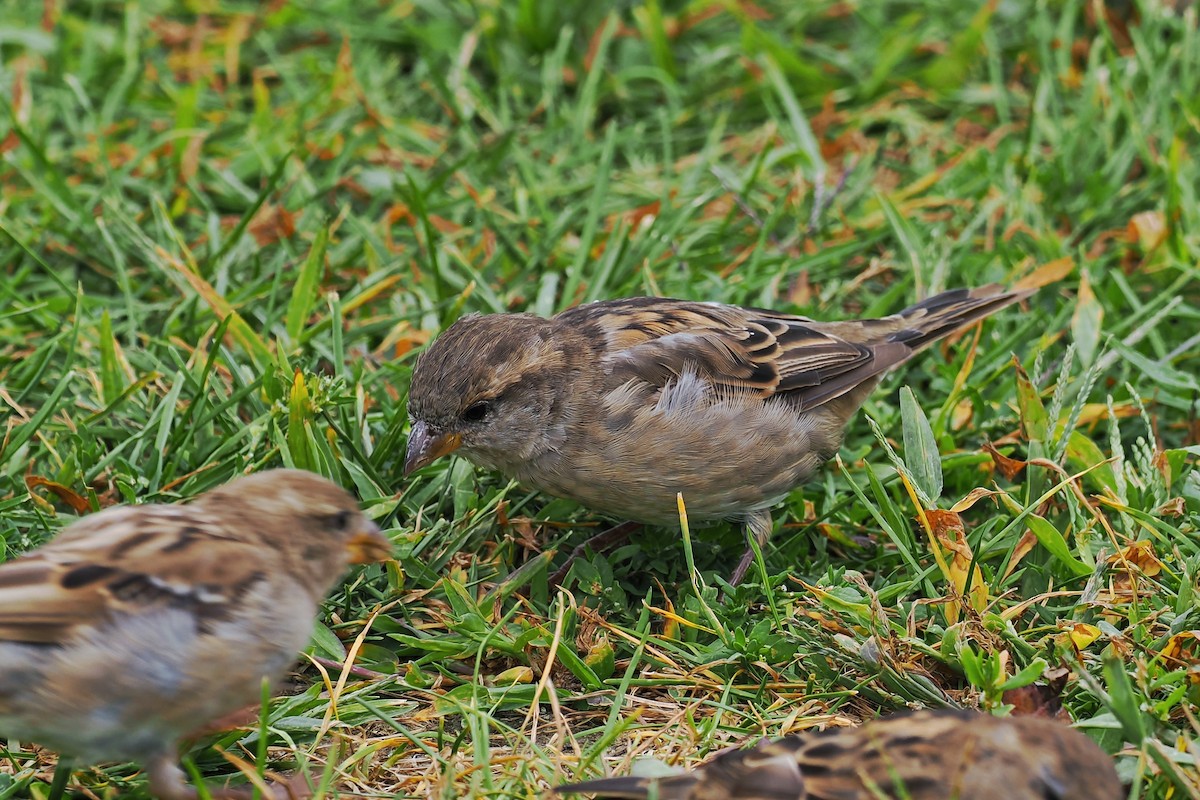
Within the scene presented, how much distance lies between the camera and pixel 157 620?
3174 mm

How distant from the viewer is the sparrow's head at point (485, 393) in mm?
4398

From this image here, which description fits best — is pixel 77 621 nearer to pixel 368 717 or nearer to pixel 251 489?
pixel 251 489

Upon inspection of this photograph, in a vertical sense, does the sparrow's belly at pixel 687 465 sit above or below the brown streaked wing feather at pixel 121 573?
below

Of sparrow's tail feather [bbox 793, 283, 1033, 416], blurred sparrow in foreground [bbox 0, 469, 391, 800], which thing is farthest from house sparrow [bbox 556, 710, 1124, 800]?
sparrow's tail feather [bbox 793, 283, 1033, 416]

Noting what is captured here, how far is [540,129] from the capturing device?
7.04 m

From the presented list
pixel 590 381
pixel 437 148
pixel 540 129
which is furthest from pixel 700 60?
pixel 590 381

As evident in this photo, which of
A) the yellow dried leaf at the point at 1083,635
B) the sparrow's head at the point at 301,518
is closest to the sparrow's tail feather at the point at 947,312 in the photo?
the yellow dried leaf at the point at 1083,635

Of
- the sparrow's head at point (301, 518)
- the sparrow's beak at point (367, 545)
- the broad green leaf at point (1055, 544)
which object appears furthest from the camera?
the broad green leaf at point (1055, 544)

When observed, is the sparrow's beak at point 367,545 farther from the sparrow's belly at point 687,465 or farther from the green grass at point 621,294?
the sparrow's belly at point 687,465

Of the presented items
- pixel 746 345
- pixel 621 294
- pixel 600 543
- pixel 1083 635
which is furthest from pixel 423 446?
pixel 1083 635

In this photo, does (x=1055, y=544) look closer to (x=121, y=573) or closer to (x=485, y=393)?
(x=485, y=393)

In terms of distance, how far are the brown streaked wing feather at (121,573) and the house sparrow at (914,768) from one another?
0.98m

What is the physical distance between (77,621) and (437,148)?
4.11m

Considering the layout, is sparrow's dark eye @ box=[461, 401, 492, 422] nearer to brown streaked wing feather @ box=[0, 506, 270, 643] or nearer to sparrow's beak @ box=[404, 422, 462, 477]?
sparrow's beak @ box=[404, 422, 462, 477]
